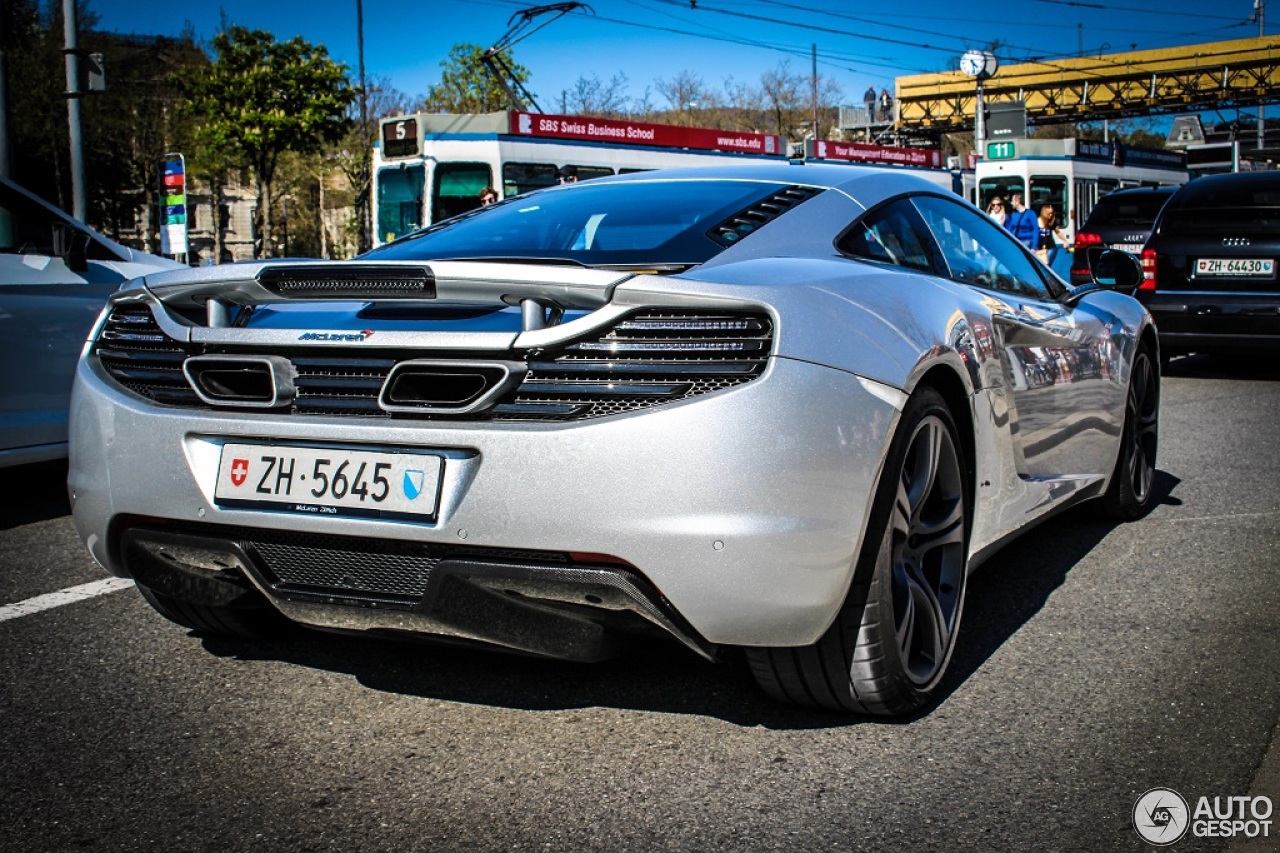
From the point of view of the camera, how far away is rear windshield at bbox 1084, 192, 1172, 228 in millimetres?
16656

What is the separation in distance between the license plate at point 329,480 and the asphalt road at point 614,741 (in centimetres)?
56

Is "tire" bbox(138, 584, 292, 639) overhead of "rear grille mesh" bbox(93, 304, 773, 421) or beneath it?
beneath

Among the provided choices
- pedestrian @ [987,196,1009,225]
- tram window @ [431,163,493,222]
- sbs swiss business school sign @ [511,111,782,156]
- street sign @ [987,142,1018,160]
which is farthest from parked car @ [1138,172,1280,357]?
street sign @ [987,142,1018,160]

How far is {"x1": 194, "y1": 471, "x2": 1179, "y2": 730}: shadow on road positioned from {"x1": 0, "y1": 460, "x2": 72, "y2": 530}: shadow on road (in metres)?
2.64

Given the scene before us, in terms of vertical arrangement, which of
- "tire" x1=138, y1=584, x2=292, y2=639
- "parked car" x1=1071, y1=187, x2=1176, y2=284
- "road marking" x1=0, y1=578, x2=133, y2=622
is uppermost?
"parked car" x1=1071, y1=187, x2=1176, y2=284

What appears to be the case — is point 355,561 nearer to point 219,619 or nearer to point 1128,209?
point 219,619

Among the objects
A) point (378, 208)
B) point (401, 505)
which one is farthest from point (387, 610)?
point (378, 208)

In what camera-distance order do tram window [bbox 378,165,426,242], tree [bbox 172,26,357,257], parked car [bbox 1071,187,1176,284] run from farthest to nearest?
tree [bbox 172,26,357,257]
tram window [bbox 378,165,426,242]
parked car [bbox 1071,187,1176,284]

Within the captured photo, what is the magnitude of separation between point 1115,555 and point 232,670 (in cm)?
307

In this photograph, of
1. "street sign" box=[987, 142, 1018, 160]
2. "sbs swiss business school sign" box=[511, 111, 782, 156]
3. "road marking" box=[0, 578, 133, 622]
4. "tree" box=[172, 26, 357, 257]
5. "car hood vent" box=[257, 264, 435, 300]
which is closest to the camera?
"car hood vent" box=[257, 264, 435, 300]

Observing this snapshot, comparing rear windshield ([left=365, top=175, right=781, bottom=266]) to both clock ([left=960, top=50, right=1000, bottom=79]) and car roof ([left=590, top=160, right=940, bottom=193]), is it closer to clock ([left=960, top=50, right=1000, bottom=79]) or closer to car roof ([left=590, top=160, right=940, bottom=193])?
car roof ([left=590, top=160, right=940, bottom=193])

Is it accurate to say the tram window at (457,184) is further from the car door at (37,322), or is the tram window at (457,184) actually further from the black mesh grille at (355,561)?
the black mesh grille at (355,561)

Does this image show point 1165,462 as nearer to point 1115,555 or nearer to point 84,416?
point 1115,555

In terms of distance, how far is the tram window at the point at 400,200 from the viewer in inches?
691
